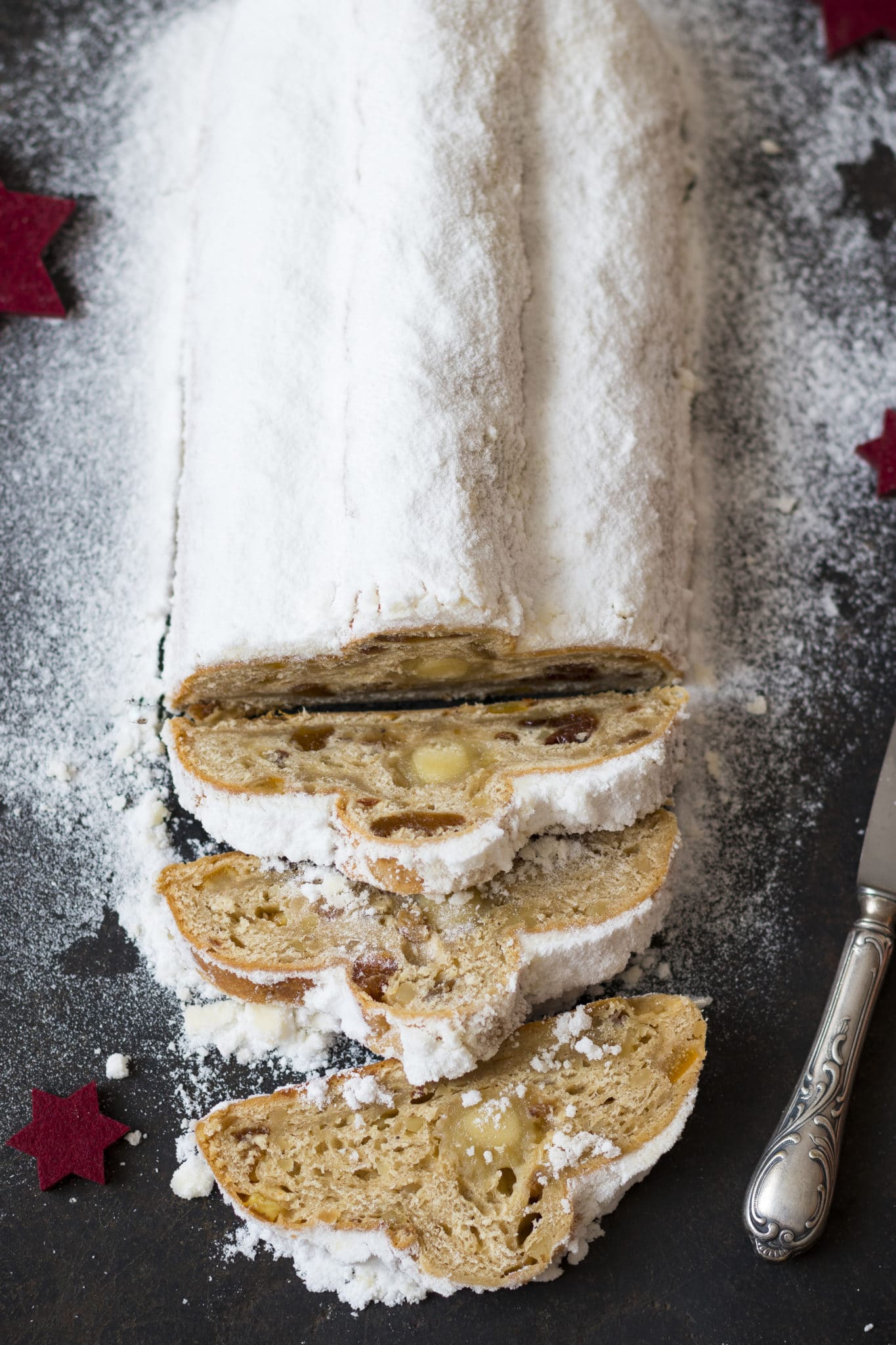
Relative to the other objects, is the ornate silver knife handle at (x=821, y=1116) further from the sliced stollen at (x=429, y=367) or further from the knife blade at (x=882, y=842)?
the sliced stollen at (x=429, y=367)

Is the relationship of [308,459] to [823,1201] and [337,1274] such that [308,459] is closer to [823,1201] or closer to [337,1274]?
[337,1274]

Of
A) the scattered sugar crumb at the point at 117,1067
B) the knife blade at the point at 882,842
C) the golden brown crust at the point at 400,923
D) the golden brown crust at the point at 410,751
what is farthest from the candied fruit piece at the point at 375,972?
the knife blade at the point at 882,842

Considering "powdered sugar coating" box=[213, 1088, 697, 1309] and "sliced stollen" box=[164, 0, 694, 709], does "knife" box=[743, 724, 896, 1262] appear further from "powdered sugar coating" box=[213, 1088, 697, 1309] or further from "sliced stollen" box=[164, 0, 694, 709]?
"sliced stollen" box=[164, 0, 694, 709]

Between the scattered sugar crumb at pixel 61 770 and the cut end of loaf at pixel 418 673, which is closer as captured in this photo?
the cut end of loaf at pixel 418 673

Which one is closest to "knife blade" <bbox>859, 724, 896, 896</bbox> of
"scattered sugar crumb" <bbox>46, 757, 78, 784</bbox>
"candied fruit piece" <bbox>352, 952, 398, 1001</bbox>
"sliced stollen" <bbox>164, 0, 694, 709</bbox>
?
"sliced stollen" <bbox>164, 0, 694, 709</bbox>

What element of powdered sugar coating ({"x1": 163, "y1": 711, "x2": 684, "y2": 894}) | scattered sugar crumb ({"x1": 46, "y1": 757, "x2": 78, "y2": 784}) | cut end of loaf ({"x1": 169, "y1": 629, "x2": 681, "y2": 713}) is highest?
cut end of loaf ({"x1": 169, "y1": 629, "x2": 681, "y2": 713})

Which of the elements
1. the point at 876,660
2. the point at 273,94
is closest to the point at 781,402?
the point at 876,660

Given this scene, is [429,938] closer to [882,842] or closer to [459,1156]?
[459,1156]
